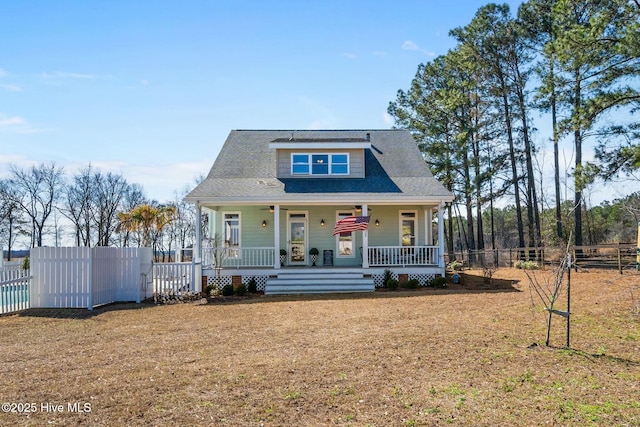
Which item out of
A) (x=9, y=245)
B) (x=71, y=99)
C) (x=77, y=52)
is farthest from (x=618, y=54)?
(x=9, y=245)

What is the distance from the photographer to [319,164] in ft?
60.5

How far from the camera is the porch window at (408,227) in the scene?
18.0 meters

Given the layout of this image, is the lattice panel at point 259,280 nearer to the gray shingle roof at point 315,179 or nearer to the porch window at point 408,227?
the gray shingle roof at point 315,179

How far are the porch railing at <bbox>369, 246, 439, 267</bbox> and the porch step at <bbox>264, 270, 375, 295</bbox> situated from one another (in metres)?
1.29

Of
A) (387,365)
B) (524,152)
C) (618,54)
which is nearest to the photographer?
(387,365)

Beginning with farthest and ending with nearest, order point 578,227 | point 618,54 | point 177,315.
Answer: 1. point 578,227
2. point 618,54
3. point 177,315

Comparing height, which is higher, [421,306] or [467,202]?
[467,202]

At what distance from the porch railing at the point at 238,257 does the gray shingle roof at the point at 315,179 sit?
5.88 feet

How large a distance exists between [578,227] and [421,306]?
1626 centimetres

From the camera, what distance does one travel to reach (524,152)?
27891 mm

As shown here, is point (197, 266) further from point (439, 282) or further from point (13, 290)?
point (439, 282)

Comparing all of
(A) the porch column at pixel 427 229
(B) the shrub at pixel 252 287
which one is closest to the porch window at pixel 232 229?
(B) the shrub at pixel 252 287

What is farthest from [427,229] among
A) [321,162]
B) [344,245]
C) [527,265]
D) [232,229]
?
[232,229]

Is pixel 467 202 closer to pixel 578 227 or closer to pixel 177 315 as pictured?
pixel 578 227
